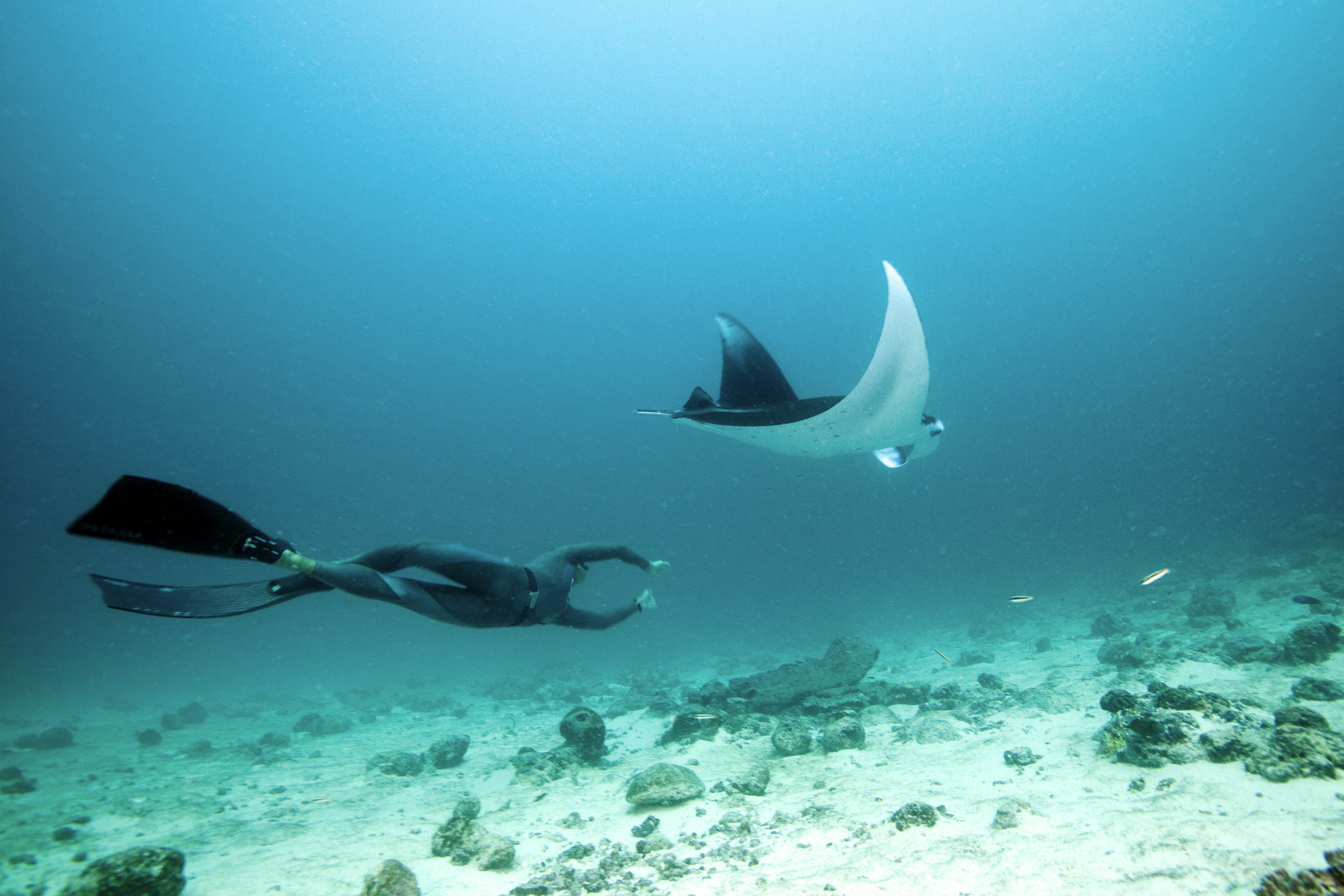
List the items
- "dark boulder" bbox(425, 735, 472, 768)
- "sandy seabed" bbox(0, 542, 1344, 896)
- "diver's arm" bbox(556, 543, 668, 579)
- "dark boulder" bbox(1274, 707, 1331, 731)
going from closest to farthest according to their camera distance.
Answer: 1. "sandy seabed" bbox(0, 542, 1344, 896)
2. "dark boulder" bbox(1274, 707, 1331, 731)
3. "diver's arm" bbox(556, 543, 668, 579)
4. "dark boulder" bbox(425, 735, 472, 768)

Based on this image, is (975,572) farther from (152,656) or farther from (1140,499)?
(152,656)

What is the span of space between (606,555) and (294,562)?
2581mm

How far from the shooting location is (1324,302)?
6531cm

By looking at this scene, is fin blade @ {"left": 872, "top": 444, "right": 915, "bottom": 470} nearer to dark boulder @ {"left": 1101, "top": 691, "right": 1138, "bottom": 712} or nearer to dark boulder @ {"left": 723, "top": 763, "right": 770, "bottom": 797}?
dark boulder @ {"left": 1101, "top": 691, "right": 1138, "bottom": 712}

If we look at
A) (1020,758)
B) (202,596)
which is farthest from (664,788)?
(202,596)

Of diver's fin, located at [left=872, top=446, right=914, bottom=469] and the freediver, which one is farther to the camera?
diver's fin, located at [left=872, top=446, right=914, bottom=469]

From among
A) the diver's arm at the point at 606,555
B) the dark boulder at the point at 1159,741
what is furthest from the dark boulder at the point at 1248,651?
the diver's arm at the point at 606,555

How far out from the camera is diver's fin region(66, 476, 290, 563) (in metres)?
2.59

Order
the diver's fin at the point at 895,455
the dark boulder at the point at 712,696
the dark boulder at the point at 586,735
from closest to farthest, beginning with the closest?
the dark boulder at the point at 586,735 < the diver's fin at the point at 895,455 < the dark boulder at the point at 712,696

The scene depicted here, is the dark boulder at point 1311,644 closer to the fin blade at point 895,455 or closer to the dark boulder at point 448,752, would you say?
the fin blade at point 895,455

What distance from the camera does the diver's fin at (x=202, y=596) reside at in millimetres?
3086

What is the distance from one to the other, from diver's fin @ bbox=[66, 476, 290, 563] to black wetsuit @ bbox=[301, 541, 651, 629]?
0.40 meters

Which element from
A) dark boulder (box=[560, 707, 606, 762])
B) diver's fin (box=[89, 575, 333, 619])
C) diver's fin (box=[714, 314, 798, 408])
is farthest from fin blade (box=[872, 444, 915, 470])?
diver's fin (box=[89, 575, 333, 619])

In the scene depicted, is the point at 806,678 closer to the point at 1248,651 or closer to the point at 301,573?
the point at 1248,651
